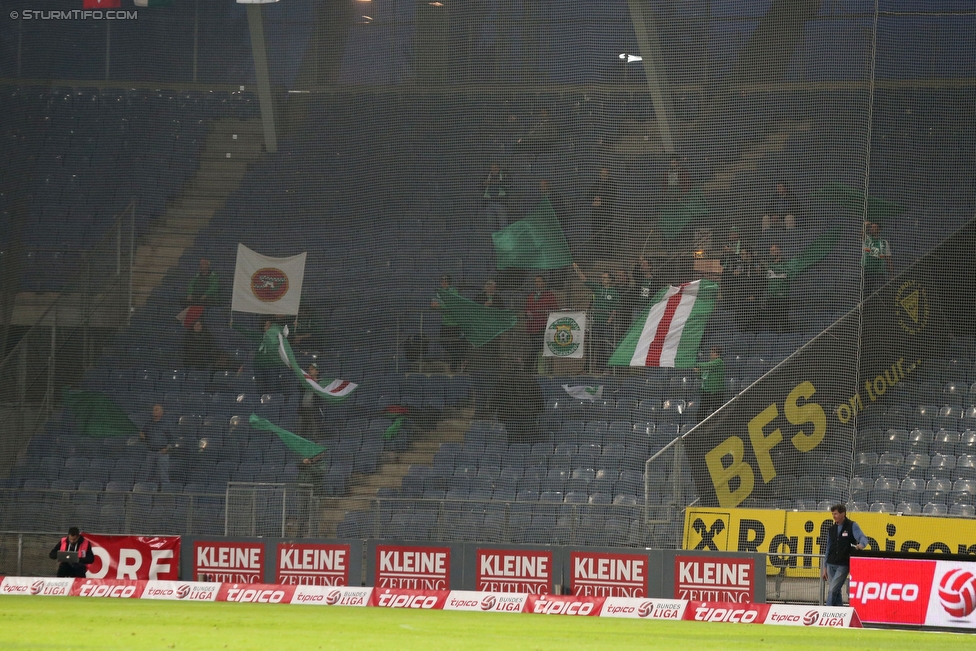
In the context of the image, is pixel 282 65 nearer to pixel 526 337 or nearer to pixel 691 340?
pixel 526 337

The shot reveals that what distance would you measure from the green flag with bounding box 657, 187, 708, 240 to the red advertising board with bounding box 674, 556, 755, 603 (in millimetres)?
4739

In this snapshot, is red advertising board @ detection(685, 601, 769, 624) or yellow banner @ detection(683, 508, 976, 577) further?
yellow banner @ detection(683, 508, 976, 577)

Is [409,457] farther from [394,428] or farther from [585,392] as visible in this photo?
[585,392]

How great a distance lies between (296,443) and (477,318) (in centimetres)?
289

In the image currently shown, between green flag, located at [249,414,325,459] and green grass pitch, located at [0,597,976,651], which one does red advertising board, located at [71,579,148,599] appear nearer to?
green grass pitch, located at [0,597,976,651]

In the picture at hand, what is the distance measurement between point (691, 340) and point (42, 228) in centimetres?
908

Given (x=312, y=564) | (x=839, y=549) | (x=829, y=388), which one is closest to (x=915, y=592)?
(x=839, y=549)

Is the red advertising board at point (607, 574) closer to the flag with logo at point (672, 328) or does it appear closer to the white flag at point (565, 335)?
the flag with logo at point (672, 328)

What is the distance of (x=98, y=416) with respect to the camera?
18.0 metres

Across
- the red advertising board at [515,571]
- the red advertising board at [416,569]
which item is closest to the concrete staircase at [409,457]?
the red advertising board at [416,569]

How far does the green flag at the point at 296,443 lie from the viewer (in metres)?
17.6

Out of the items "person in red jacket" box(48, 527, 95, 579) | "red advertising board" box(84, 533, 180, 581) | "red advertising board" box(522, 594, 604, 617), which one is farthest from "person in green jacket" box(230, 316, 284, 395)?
"red advertising board" box(522, 594, 604, 617)

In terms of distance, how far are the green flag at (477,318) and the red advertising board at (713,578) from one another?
14.3 feet

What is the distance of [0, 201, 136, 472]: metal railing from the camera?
1792 cm
